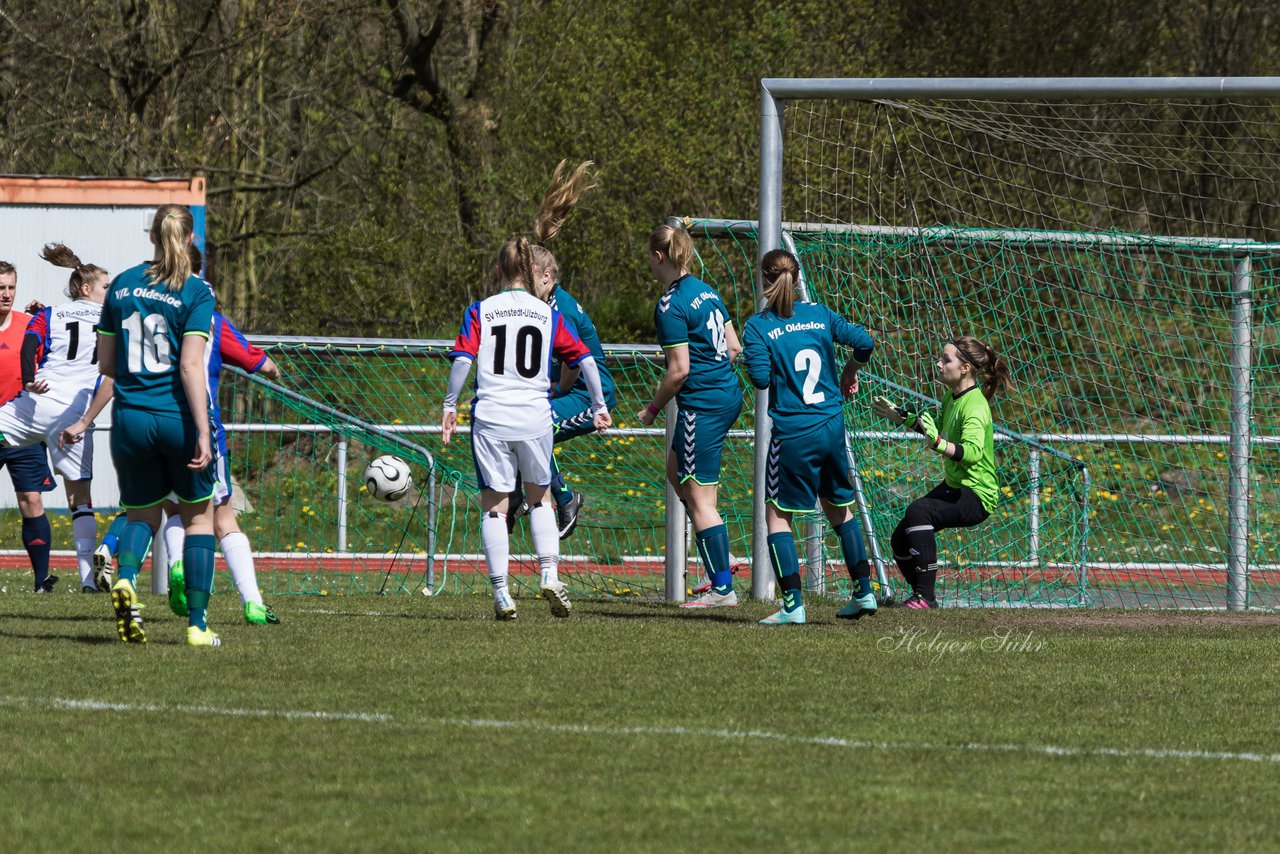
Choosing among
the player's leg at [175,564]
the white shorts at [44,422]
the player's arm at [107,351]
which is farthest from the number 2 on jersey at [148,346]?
the white shorts at [44,422]

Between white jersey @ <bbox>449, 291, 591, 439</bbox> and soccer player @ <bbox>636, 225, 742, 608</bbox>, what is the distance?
0.83 meters

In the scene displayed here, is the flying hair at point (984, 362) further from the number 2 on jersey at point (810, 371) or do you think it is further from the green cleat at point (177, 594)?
the green cleat at point (177, 594)

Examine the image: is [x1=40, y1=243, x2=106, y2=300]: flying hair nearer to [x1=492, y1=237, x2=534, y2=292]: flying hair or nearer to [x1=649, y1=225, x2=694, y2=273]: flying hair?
[x1=492, y1=237, x2=534, y2=292]: flying hair

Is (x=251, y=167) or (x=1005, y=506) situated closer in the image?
(x=1005, y=506)

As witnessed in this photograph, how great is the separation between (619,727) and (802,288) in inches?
216

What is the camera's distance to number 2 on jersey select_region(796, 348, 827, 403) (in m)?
9.05

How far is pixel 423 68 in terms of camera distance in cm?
2452

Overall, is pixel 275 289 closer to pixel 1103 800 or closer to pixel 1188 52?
pixel 1188 52

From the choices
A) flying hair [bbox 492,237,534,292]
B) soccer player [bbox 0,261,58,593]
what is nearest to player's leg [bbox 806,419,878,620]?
flying hair [bbox 492,237,534,292]

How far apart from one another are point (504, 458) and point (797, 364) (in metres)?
1.55

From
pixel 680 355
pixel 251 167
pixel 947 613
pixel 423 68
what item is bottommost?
pixel 947 613

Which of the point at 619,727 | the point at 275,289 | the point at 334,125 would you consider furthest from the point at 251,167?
the point at 619,727

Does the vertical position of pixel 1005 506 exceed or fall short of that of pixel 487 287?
it falls short

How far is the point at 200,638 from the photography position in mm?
7926
